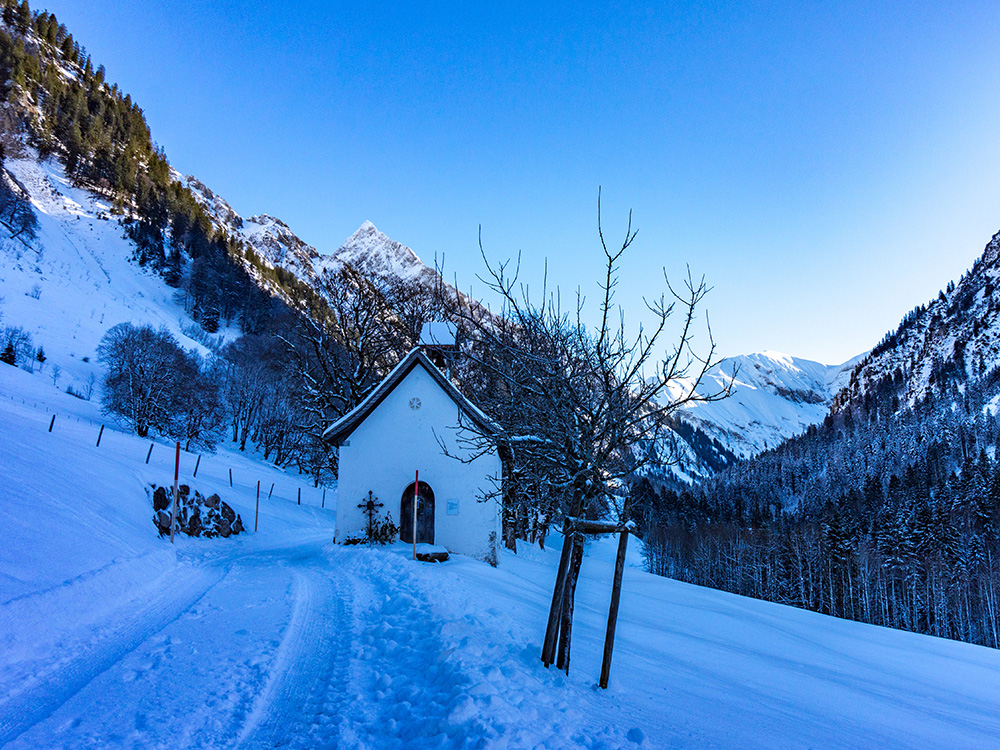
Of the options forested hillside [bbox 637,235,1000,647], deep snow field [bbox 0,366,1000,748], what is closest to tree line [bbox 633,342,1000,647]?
forested hillside [bbox 637,235,1000,647]

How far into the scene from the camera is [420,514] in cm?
1500

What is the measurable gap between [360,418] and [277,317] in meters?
69.9

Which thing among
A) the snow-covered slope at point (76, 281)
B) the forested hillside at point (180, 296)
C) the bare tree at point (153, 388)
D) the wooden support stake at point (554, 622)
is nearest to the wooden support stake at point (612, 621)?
the wooden support stake at point (554, 622)

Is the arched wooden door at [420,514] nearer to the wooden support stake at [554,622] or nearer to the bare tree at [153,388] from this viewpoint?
the wooden support stake at [554,622]

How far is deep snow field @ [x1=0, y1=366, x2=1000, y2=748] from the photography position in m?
3.85

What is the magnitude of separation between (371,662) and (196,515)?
534 inches

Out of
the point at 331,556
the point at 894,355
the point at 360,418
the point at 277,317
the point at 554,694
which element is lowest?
the point at 331,556

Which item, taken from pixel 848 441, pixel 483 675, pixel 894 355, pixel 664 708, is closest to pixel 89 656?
pixel 483 675

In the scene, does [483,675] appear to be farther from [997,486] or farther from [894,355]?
[894,355]

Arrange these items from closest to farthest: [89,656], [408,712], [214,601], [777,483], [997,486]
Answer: [408,712]
[89,656]
[214,601]
[997,486]
[777,483]

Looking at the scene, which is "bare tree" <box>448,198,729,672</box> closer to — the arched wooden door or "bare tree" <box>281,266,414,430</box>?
the arched wooden door

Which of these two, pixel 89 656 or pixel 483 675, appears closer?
pixel 483 675

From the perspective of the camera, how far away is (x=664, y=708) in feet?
15.1

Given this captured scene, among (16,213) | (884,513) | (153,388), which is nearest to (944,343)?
(884,513)
